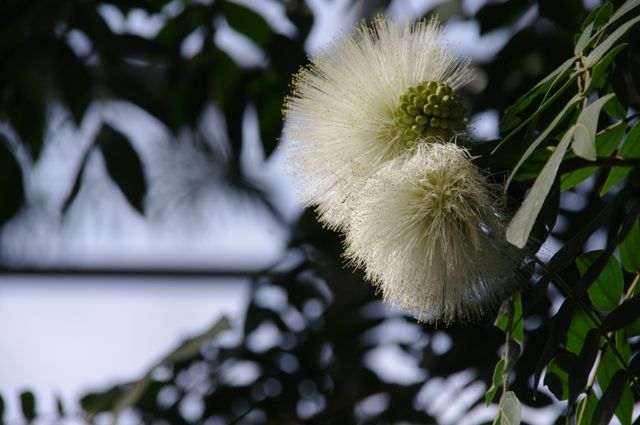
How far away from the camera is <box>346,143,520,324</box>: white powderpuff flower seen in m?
1.10

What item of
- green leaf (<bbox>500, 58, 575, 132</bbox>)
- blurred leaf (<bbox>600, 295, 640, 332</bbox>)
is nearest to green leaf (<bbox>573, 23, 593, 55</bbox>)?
green leaf (<bbox>500, 58, 575, 132</bbox>)

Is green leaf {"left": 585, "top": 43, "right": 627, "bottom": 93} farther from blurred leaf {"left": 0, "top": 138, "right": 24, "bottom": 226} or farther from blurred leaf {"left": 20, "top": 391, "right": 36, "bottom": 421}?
blurred leaf {"left": 0, "top": 138, "right": 24, "bottom": 226}

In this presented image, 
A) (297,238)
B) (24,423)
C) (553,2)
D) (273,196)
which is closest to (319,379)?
(297,238)

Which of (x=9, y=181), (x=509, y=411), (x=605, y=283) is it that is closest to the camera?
(x=509, y=411)

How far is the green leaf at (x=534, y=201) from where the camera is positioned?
95 centimetres

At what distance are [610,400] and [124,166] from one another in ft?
3.46

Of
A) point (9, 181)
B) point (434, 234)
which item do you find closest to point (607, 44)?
point (434, 234)

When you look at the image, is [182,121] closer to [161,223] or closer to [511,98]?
[511,98]

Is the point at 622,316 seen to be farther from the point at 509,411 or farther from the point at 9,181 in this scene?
the point at 9,181

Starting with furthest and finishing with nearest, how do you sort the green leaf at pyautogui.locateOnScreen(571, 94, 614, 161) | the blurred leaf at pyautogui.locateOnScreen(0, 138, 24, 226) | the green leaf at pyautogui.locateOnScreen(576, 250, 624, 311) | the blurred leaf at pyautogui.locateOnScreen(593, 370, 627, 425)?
the blurred leaf at pyautogui.locateOnScreen(0, 138, 24, 226) → the green leaf at pyautogui.locateOnScreen(576, 250, 624, 311) → the blurred leaf at pyautogui.locateOnScreen(593, 370, 627, 425) → the green leaf at pyautogui.locateOnScreen(571, 94, 614, 161)


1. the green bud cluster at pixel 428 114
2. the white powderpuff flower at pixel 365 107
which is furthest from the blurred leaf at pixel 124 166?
the green bud cluster at pixel 428 114

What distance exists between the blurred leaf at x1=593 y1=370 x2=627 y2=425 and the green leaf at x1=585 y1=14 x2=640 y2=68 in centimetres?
33

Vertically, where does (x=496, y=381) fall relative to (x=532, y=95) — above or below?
below

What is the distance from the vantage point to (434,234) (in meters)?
1.11
